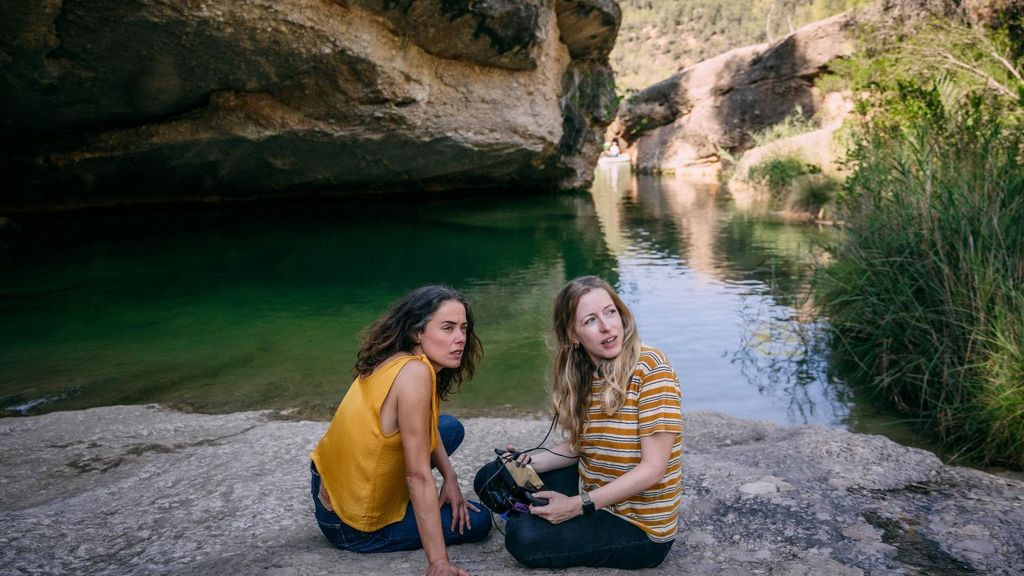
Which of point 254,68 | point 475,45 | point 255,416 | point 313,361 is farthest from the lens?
point 475,45

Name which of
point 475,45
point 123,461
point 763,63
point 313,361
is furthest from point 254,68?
point 763,63

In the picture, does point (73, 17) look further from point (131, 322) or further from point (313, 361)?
point (313, 361)

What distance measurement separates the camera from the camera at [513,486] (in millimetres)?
2252

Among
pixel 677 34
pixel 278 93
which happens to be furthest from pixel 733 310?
pixel 677 34

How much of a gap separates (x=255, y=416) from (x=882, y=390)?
3852mm

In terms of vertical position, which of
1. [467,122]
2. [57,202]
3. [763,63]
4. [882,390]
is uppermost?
[763,63]

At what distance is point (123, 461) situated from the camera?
355 cm

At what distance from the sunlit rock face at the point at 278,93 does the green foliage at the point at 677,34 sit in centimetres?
5954

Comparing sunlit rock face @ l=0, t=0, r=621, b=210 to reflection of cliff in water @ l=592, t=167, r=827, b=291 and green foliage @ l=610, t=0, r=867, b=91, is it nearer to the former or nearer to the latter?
reflection of cliff in water @ l=592, t=167, r=827, b=291

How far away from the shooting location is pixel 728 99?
1135 inches

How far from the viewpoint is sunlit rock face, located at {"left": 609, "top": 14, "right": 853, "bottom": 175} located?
2598 cm

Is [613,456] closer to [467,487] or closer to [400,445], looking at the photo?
[400,445]

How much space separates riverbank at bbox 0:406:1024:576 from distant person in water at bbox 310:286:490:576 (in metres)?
0.10

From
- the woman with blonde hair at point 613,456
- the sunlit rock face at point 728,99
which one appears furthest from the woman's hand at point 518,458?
the sunlit rock face at point 728,99
